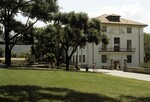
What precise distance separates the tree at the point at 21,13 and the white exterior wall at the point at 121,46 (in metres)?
27.0

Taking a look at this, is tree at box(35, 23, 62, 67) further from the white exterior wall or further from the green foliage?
the white exterior wall

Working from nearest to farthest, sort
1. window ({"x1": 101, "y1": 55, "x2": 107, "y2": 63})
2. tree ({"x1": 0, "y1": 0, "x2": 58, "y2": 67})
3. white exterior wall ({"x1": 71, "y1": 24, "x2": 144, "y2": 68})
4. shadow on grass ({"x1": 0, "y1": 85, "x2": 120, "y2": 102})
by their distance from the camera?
shadow on grass ({"x1": 0, "y1": 85, "x2": 120, "y2": 102}) → tree ({"x1": 0, "y1": 0, "x2": 58, "y2": 67}) → white exterior wall ({"x1": 71, "y1": 24, "x2": 144, "y2": 68}) → window ({"x1": 101, "y1": 55, "x2": 107, "y2": 63})

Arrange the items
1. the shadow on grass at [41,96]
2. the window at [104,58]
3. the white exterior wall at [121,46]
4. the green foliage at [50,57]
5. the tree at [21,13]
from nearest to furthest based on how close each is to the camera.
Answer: the shadow on grass at [41,96] < the tree at [21,13] < the green foliage at [50,57] < the white exterior wall at [121,46] < the window at [104,58]

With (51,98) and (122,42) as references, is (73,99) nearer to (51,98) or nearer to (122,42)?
(51,98)

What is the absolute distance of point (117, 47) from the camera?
75.0 meters

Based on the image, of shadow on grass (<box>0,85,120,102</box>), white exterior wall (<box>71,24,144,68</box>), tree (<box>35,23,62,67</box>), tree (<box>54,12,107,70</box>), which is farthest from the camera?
white exterior wall (<box>71,24,144,68</box>)

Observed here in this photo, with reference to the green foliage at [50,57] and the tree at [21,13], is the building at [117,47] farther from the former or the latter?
the tree at [21,13]

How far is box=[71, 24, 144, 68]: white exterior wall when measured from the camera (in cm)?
7344

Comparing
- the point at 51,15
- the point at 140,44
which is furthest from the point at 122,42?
the point at 51,15

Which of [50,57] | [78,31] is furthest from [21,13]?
[50,57]

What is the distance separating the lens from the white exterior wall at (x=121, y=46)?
73438 millimetres

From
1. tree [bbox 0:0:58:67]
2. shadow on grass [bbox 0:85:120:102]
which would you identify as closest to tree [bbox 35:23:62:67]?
tree [bbox 0:0:58:67]

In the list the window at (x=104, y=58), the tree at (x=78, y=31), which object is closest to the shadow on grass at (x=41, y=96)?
the tree at (x=78, y=31)

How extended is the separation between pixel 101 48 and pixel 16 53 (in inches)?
1171
